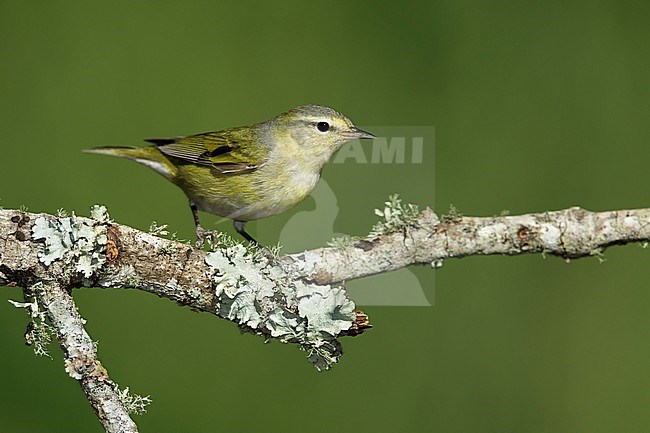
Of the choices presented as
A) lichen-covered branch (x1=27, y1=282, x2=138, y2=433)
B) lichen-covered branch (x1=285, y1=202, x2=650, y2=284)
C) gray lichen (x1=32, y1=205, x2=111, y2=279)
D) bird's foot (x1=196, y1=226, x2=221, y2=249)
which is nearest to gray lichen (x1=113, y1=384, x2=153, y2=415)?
lichen-covered branch (x1=27, y1=282, x2=138, y2=433)

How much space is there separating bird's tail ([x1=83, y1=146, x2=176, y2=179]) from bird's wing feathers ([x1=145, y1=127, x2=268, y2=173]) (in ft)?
0.11

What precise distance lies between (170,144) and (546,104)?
5.19 ft

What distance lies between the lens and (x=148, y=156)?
2156 millimetres

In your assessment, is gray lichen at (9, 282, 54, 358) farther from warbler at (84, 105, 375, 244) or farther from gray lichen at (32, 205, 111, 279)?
warbler at (84, 105, 375, 244)

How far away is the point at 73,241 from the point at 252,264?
36 centimetres

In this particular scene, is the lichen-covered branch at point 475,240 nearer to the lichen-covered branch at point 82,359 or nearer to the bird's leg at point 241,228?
the lichen-covered branch at point 82,359

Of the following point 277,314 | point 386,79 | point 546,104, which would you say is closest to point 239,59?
point 386,79

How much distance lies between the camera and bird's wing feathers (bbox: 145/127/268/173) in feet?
6.40

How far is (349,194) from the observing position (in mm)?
2604

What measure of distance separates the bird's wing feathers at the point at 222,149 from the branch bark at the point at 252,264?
0.44 meters

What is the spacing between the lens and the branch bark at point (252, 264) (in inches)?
50.8

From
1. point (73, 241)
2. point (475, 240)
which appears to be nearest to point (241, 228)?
point (475, 240)

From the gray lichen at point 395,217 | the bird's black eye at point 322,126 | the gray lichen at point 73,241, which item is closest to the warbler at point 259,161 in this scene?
the bird's black eye at point 322,126

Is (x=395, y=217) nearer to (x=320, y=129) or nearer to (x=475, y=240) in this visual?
(x=475, y=240)
